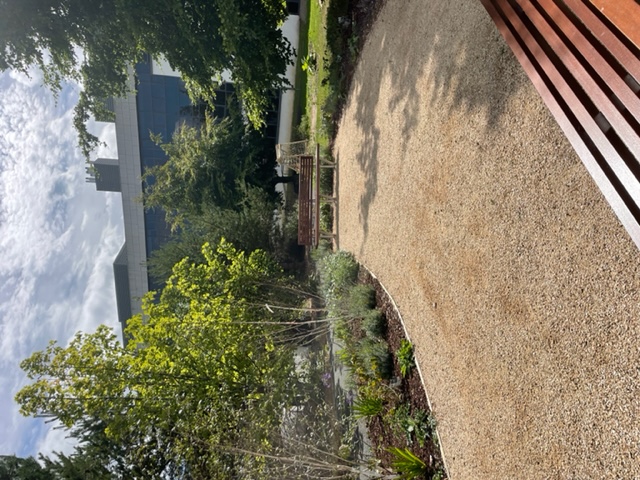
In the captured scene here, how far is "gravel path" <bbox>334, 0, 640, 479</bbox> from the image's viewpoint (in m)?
3.81

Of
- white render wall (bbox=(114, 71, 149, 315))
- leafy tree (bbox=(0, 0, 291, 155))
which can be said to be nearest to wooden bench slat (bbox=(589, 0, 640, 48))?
leafy tree (bbox=(0, 0, 291, 155))

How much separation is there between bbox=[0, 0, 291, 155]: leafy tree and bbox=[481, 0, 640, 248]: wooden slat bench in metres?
6.30

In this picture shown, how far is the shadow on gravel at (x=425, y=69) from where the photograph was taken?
5746 mm

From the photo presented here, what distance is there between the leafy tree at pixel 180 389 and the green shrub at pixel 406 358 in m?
2.42

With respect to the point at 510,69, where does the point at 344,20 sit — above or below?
above

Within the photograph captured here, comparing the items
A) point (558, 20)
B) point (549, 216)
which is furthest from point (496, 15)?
point (549, 216)

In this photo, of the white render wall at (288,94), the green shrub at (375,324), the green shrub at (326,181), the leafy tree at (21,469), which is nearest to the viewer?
the leafy tree at (21,469)

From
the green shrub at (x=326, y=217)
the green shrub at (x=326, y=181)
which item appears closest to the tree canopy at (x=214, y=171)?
the green shrub at (x=326, y=217)

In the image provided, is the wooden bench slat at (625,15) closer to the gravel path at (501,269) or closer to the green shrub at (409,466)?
the gravel path at (501,269)

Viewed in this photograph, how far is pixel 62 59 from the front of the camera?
934 cm

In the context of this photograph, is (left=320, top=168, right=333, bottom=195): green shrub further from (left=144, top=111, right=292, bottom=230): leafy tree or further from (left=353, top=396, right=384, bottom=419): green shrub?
(left=353, top=396, right=384, bottom=419): green shrub

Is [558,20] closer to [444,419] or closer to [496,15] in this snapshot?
[496,15]

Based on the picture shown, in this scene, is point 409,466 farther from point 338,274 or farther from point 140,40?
point 140,40

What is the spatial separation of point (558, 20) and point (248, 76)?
7098 mm
